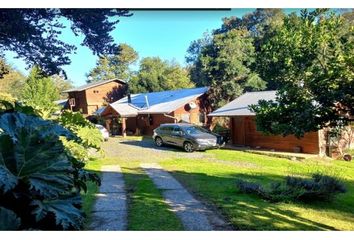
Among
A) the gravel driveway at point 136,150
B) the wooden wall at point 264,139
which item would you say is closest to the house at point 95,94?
the gravel driveway at point 136,150

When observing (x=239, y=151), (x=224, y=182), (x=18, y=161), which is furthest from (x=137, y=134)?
(x=18, y=161)

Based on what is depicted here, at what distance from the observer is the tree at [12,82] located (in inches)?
161

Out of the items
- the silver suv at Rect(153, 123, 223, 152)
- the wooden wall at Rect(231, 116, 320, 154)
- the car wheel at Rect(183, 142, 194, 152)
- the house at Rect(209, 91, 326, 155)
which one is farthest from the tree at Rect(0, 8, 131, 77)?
the wooden wall at Rect(231, 116, 320, 154)

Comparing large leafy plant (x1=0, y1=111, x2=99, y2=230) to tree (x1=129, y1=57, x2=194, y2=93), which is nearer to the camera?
large leafy plant (x1=0, y1=111, x2=99, y2=230)

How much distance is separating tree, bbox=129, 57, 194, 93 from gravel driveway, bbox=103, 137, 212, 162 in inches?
40.5

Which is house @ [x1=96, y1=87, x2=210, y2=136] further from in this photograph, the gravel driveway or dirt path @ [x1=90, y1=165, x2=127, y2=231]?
dirt path @ [x1=90, y1=165, x2=127, y2=231]

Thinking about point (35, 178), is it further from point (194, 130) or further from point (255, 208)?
point (194, 130)

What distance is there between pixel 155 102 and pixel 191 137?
90.9 inches

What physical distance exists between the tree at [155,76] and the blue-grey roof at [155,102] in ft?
0.67

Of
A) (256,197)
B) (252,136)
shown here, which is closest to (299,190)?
(256,197)

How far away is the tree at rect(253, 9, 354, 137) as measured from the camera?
11.5ft

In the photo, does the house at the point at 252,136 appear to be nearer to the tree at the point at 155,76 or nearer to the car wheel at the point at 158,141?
the car wheel at the point at 158,141

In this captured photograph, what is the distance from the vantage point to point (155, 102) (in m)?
5.18
